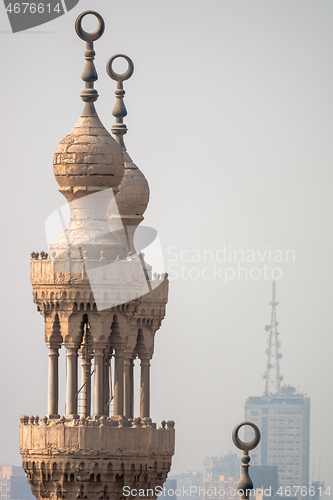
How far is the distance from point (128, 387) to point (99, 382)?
983cm

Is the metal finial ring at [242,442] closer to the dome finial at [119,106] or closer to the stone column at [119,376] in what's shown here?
the stone column at [119,376]

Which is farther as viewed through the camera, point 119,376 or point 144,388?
point 144,388

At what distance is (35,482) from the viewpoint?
85.9m

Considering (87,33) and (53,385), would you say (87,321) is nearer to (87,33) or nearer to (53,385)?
(53,385)

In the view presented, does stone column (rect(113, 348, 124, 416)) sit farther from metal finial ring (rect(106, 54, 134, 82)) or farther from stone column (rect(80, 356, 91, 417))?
metal finial ring (rect(106, 54, 134, 82))

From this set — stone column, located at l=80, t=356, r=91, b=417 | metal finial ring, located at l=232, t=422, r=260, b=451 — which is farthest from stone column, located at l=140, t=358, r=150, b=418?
metal finial ring, located at l=232, t=422, r=260, b=451

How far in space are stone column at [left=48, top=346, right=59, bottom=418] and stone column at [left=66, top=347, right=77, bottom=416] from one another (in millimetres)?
722

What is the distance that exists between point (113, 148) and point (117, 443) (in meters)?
11.4

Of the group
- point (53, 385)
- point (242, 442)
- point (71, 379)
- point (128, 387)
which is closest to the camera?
point (242, 442)

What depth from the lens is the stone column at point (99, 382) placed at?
3302 inches

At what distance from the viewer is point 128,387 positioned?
9369cm

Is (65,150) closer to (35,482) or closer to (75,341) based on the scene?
(75,341)

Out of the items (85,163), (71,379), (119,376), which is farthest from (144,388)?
(85,163)

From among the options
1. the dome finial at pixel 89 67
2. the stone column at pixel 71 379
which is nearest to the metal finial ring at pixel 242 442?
the stone column at pixel 71 379
